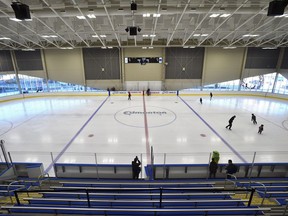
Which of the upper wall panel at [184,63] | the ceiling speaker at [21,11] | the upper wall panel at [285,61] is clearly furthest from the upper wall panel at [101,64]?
the upper wall panel at [285,61]

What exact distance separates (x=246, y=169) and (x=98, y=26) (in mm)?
15061

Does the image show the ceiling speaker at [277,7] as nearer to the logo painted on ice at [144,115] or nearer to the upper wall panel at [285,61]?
the logo painted on ice at [144,115]

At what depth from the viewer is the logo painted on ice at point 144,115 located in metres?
13.0

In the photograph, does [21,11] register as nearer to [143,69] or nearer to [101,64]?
[101,64]

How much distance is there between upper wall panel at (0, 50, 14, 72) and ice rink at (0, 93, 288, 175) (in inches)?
364

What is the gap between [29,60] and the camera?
25156 millimetres

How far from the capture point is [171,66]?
25516mm

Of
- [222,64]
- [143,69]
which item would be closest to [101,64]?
[143,69]

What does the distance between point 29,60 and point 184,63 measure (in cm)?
2265

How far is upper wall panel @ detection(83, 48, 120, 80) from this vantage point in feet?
81.9

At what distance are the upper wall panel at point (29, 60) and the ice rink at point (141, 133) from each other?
9.26 m

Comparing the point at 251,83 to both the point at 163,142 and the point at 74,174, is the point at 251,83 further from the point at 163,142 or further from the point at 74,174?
the point at 74,174

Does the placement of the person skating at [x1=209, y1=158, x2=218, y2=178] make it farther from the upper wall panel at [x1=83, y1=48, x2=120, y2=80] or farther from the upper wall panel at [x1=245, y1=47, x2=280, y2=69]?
the upper wall panel at [x1=245, y1=47, x2=280, y2=69]

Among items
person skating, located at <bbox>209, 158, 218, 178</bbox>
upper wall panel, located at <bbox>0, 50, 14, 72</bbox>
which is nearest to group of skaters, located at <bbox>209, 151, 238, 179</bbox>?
person skating, located at <bbox>209, 158, 218, 178</bbox>
